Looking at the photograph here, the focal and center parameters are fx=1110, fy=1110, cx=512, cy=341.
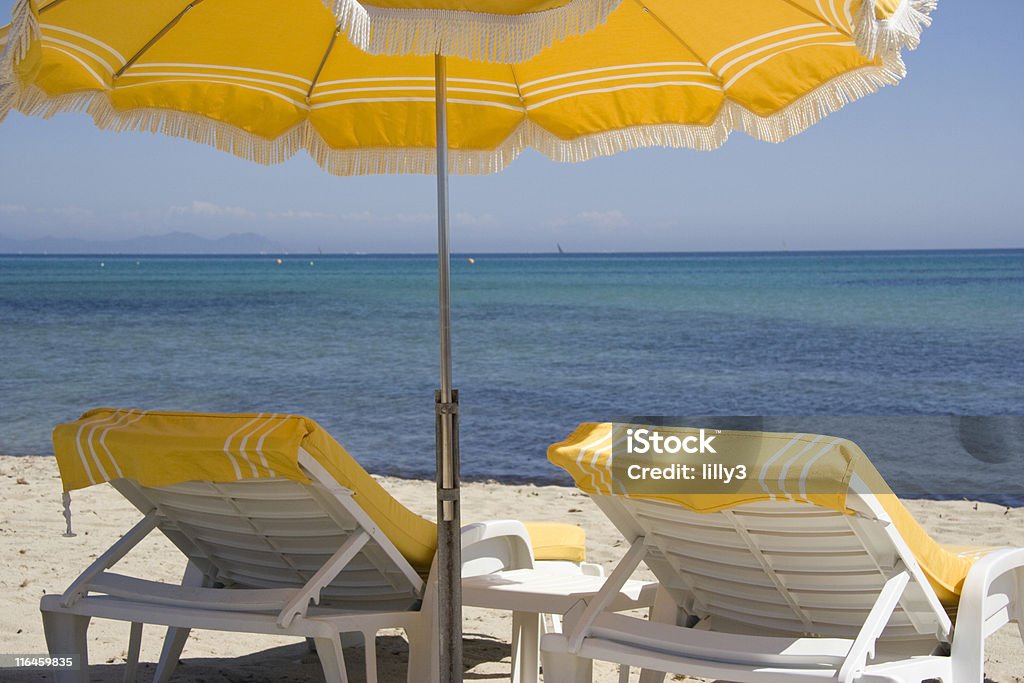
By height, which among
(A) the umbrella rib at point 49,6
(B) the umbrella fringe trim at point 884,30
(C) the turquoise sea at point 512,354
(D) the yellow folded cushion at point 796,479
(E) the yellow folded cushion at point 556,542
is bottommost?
(C) the turquoise sea at point 512,354

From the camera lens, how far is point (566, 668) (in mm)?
2893

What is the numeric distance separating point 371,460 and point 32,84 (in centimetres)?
796

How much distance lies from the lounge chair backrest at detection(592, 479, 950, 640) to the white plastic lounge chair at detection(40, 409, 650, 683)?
0.26m

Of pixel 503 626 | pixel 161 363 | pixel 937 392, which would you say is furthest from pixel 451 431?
pixel 161 363

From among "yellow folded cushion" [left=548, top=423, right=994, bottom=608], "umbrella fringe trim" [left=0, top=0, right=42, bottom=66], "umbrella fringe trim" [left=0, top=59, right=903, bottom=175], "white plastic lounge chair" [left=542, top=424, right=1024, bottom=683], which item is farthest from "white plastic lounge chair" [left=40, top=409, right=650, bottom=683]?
"umbrella fringe trim" [left=0, top=0, right=42, bottom=66]

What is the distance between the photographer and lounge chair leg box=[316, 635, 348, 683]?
2.83m

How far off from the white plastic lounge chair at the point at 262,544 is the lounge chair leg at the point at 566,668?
0.30 metres

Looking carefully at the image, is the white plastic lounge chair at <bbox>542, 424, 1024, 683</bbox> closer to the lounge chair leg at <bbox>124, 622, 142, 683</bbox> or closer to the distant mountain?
the lounge chair leg at <bbox>124, 622, 142, 683</bbox>

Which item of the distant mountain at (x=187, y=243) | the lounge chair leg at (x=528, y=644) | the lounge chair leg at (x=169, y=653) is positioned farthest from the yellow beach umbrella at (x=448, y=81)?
the distant mountain at (x=187, y=243)

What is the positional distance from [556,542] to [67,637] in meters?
1.63

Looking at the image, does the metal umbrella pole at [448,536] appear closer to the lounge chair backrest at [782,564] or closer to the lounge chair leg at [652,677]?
the lounge chair backrest at [782,564]

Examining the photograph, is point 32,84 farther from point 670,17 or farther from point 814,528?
point 814,528

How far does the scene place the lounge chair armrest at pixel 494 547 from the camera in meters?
3.44

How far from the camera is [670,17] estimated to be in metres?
3.26
